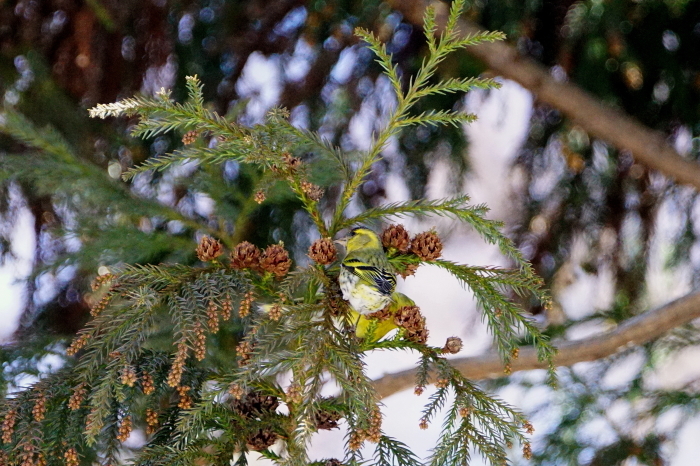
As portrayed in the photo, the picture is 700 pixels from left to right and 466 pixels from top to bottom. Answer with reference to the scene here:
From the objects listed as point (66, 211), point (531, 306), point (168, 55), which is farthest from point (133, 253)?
point (531, 306)

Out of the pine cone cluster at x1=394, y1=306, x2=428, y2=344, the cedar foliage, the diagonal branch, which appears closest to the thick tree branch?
the diagonal branch

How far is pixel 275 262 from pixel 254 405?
0.56 feet

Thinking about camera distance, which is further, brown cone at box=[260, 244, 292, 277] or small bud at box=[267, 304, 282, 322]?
brown cone at box=[260, 244, 292, 277]

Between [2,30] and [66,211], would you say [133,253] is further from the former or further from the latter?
[2,30]

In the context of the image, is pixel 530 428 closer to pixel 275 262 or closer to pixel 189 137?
pixel 275 262

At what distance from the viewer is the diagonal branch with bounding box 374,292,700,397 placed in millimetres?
1418

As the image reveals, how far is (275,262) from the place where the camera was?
32.6 inches

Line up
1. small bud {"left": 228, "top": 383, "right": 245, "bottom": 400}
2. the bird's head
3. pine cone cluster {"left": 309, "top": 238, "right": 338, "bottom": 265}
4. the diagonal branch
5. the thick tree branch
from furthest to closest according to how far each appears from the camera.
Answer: the thick tree branch < the diagonal branch < the bird's head < pine cone cluster {"left": 309, "top": 238, "right": 338, "bottom": 265} < small bud {"left": 228, "top": 383, "right": 245, "bottom": 400}

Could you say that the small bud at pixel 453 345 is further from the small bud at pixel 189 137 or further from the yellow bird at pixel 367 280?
the small bud at pixel 189 137

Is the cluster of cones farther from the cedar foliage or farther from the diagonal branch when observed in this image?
the diagonal branch

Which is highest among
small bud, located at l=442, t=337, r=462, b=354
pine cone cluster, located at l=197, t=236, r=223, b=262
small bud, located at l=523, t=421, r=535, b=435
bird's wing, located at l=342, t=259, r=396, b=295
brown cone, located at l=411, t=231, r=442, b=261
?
brown cone, located at l=411, t=231, r=442, b=261

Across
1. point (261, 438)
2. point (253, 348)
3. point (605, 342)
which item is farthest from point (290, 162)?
point (605, 342)

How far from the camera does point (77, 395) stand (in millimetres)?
771

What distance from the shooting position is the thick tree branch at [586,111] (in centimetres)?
156
